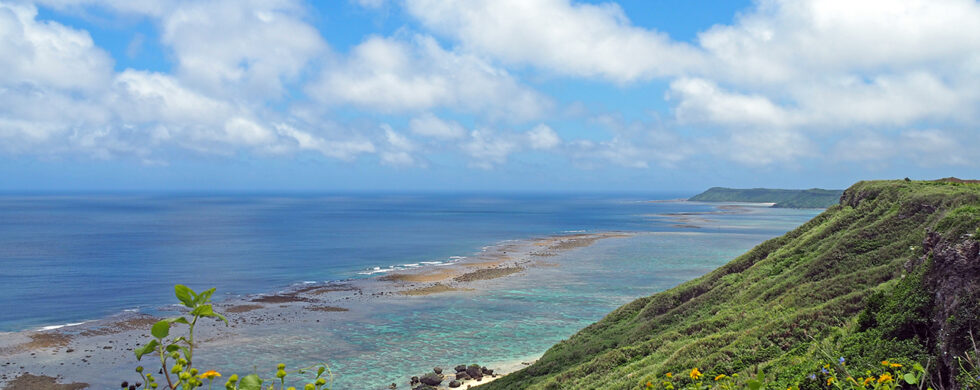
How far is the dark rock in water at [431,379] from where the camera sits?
32.5 metres

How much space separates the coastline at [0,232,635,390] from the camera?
3647 cm

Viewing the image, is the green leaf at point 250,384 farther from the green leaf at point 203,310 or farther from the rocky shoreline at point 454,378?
the rocky shoreline at point 454,378

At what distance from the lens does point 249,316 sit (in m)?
49.8

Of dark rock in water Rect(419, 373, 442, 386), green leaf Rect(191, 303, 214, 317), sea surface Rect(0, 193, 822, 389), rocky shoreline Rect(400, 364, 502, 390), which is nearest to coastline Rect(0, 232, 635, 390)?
rocky shoreline Rect(400, 364, 502, 390)

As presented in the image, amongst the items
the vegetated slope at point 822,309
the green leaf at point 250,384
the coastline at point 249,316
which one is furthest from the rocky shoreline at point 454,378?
the green leaf at point 250,384

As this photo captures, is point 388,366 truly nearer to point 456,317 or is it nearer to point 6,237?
point 456,317

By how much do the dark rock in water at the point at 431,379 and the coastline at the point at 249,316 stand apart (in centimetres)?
392

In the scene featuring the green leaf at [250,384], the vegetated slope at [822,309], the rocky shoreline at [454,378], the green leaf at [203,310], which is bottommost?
the rocky shoreline at [454,378]

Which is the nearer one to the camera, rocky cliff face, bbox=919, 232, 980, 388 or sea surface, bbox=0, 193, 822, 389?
rocky cliff face, bbox=919, 232, 980, 388

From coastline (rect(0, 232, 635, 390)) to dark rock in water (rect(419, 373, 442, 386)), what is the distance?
12.8ft

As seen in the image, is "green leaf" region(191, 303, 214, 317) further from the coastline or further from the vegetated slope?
the coastline

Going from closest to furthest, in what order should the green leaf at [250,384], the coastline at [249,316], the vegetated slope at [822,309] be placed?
the green leaf at [250,384]
the vegetated slope at [822,309]
the coastline at [249,316]

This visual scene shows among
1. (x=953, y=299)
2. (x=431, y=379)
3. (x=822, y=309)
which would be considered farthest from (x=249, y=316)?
(x=953, y=299)

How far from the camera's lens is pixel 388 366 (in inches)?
1442
